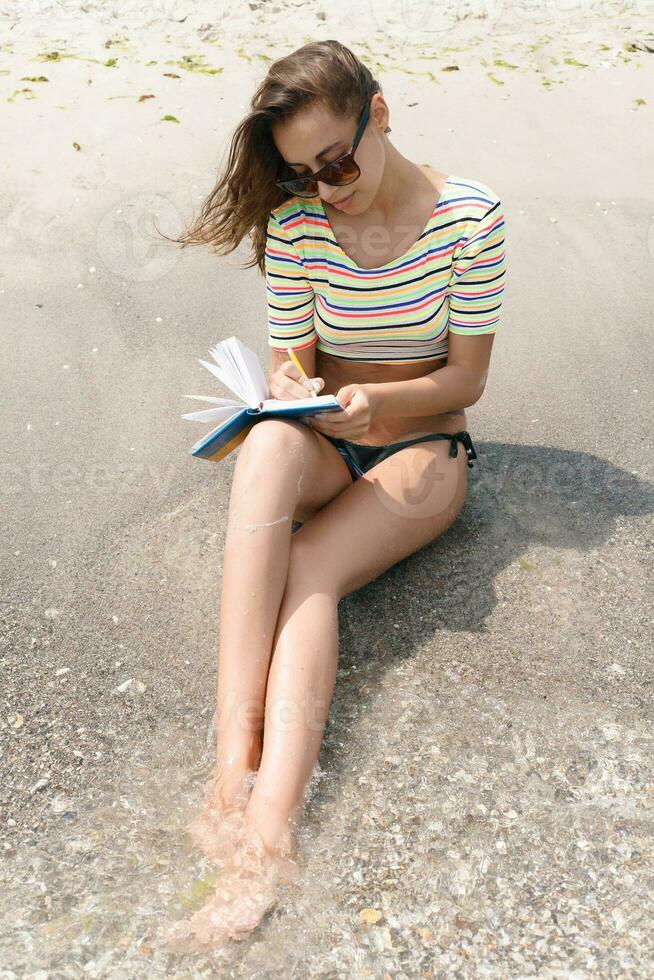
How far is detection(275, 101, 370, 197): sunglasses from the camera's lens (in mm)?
2678

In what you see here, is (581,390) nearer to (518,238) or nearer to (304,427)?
(518,238)

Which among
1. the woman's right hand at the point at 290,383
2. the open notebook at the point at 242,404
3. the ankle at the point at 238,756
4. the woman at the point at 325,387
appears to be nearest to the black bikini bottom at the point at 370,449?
the woman at the point at 325,387

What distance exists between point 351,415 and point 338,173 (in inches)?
26.3

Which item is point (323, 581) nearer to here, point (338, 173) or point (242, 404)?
point (242, 404)

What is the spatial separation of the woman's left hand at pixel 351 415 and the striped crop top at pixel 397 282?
28 cm

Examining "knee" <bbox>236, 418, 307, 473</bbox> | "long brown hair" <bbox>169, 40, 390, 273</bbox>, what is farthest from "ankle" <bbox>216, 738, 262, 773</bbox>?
"long brown hair" <bbox>169, 40, 390, 273</bbox>

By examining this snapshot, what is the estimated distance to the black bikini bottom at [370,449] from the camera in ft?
10.2

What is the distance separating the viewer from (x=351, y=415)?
2766 millimetres

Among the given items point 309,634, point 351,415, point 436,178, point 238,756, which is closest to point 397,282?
point 436,178

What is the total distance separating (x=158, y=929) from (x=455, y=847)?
73 cm

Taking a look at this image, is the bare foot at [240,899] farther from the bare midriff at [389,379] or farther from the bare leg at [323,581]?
the bare midriff at [389,379]

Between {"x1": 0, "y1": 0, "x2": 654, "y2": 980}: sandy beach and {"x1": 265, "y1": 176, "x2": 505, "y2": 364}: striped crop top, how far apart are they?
76 centimetres

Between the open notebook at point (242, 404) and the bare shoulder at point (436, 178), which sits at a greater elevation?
the bare shoulder at point (436, 178)

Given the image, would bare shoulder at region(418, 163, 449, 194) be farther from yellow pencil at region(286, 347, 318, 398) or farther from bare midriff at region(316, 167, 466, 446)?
yellow pencil at region(286, 347, 318, 398)
